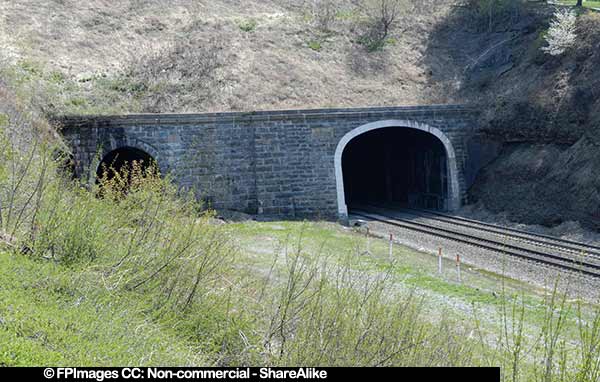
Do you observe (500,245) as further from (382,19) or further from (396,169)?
(382,19)

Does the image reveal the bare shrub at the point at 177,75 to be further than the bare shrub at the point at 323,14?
No

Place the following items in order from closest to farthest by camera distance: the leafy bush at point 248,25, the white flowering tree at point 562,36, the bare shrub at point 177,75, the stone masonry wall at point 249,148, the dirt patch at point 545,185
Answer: the dirt patch at point 545,185 < the stone masonry wall at point 249,148 < the white flowering tree at point 562,36 < the bare shrub at point 177,75 < the leafy bush at point 248,25

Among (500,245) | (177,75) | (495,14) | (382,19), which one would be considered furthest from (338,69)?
(500,245)

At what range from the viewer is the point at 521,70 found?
27453 mm

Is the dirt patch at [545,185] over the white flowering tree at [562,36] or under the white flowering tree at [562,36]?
under

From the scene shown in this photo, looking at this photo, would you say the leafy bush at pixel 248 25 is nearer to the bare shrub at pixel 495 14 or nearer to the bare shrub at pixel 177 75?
the bare shrub at pixel 177 75

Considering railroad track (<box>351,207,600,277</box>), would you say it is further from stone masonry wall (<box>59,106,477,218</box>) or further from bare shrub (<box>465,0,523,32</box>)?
bare shrub (<box>465,0,523,32</box>)

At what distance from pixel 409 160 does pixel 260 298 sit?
85.9 feet

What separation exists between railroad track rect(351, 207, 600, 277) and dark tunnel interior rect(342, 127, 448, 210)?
148 inches

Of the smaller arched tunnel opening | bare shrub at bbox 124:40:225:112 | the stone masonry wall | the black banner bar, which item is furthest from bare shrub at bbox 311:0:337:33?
the black banner bar

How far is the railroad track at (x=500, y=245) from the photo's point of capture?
14548mm

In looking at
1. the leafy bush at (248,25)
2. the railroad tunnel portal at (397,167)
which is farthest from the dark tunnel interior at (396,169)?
the leafy bush at (248,25)

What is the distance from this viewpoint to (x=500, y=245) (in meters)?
18.0

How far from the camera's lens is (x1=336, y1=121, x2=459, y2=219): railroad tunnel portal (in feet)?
87.4
